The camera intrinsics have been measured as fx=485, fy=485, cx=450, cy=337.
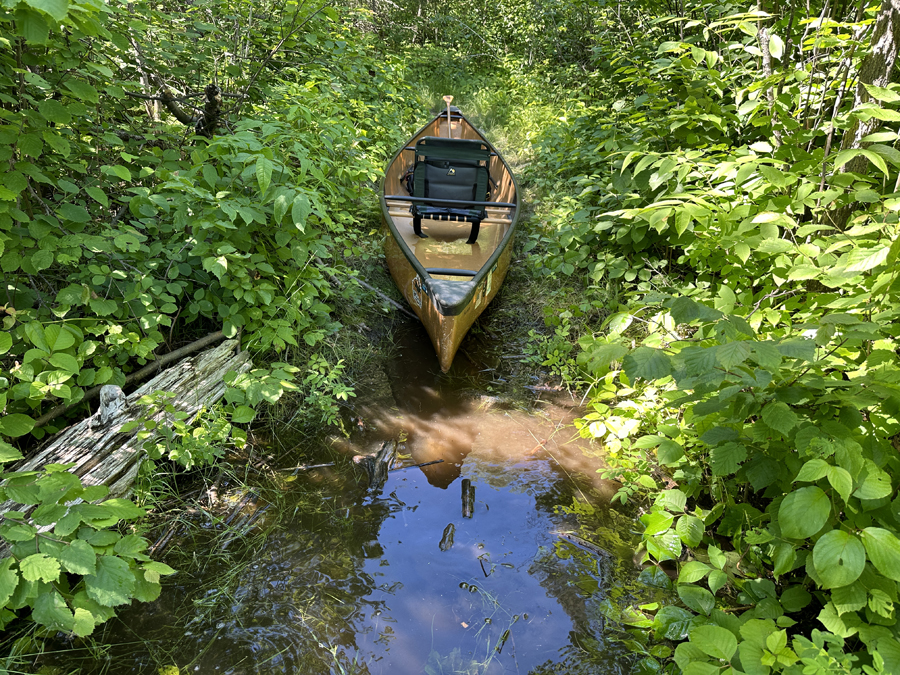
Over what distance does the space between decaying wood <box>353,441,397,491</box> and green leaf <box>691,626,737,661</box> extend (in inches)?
75.7

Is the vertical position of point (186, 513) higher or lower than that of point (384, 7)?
lower

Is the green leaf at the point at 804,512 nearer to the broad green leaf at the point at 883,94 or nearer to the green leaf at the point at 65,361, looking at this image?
the broad green leaf at the point at 883,94

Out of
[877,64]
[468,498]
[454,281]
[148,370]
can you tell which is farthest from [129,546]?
[877,64]

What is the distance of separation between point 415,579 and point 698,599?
4.38 feet

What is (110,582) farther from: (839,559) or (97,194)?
(839,559)

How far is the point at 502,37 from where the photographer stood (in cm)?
1219

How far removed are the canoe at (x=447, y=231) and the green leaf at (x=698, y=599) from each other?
2263 mm

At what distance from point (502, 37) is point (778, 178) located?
39.5 ft

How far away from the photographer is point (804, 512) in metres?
1.50

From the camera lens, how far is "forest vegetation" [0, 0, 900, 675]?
156cm

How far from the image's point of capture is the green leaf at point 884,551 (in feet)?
4.50

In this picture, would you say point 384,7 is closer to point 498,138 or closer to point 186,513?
point 498,138

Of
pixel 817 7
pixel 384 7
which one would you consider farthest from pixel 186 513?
pixel 384 7

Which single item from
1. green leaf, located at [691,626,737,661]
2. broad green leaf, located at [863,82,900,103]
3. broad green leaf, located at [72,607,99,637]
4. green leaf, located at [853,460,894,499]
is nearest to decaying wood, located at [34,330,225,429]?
broad green leaf, located at [72,607,99,637]
